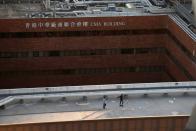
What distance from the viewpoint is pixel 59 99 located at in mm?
32594

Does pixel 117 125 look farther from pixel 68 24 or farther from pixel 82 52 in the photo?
pixel 82 52

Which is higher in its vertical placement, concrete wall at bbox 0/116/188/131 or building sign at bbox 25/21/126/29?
building sign at bbox 25/21/126/29

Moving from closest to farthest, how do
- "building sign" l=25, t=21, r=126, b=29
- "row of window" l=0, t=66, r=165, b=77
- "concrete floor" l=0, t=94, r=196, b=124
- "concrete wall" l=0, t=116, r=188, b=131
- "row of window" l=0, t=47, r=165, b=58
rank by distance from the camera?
"concrete wall" l=0, t=116, r=188, b=131, "concrete floor" l=0, t=94, r=196, b=124, "building sign" l=25, t=21, r=126, b=29, "row of window" l=0, t=47, r=165, b=58, "row of window" l=0, t=66, r=165, b=77

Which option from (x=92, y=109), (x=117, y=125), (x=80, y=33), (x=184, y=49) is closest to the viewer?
(x=117, y=125)

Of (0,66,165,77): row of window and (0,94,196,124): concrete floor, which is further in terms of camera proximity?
(0,66,165,77): row of window

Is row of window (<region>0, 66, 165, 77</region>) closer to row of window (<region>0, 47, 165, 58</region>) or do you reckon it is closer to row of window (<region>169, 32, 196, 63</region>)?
row of window (<region>0, 47, 165, 58</region>)

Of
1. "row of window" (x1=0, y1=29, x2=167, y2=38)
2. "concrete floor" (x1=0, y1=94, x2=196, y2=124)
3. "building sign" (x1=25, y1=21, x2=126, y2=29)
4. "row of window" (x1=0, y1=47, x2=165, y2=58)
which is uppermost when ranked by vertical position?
"building sign" (x1=25, y1=21, x2=126, y2=29)

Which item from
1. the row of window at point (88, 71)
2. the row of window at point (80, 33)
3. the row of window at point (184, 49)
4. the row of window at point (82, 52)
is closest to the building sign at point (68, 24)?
the row of window at point (80, 33)

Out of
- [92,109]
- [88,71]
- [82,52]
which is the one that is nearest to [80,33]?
[82,52]

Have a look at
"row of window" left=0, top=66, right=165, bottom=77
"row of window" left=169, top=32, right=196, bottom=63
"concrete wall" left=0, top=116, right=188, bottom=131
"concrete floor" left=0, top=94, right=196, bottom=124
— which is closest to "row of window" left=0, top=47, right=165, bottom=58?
"row of window" left=0, top=66, right=165, bottom=77

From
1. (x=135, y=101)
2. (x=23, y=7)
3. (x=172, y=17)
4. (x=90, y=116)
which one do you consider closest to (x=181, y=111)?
(x=135, y=101)

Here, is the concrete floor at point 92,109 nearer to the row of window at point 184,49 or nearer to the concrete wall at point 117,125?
the concrete wall at point 117,125

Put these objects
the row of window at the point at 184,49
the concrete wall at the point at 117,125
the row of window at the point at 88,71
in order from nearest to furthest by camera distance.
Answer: the concrete wall at the point at 117,125 < the row of window at the point at 184,49 < the row of window at the point at 88,71

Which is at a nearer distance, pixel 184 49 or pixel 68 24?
pixel 184 49
